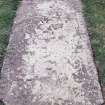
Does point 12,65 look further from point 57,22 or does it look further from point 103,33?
point 103,33

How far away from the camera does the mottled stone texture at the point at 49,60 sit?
3.04 metres

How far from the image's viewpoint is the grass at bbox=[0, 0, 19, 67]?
362 centimetres

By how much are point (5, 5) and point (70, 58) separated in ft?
4.32

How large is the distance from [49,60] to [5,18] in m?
0.96

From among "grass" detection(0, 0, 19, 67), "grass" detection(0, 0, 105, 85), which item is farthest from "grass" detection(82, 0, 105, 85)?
"grass" detection(0, 0, 19, 67)

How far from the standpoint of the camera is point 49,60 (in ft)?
11.0

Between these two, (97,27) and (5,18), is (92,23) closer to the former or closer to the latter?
(97,27)

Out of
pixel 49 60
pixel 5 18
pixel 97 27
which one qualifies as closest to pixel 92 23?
pixel 97 27

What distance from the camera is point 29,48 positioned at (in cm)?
349

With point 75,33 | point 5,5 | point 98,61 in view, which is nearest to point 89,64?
point 98,61

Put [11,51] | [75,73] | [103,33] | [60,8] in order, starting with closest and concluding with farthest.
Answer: [75,73]
[11,51]
[103,33]
[60,8]

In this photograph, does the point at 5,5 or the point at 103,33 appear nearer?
the point at 103,33

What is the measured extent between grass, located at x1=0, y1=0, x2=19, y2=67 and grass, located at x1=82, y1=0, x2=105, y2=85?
0.90 metres

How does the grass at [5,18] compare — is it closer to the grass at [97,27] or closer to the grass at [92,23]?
the grass at [92,23]
